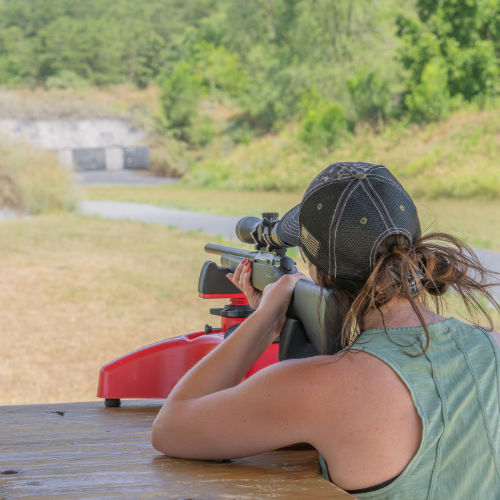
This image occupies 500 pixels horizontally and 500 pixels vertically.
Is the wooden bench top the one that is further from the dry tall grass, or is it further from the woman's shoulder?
the dry tall grass

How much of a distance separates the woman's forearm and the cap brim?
0.38ft

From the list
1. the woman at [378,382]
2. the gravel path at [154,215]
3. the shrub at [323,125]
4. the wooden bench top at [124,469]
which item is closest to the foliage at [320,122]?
the shrub at [323,125]

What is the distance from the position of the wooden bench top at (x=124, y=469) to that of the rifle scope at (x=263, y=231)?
0.27m

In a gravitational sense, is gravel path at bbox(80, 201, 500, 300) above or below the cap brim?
below

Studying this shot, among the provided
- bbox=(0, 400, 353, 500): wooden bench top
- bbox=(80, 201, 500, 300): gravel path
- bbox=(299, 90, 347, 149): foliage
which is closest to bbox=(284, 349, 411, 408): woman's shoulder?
bbox=(0, 400, 353, 500): wooden bench top

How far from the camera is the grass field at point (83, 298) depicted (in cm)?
428

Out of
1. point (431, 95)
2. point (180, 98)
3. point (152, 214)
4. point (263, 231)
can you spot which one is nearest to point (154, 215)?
point (152, 214)

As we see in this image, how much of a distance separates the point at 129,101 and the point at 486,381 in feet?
23.1

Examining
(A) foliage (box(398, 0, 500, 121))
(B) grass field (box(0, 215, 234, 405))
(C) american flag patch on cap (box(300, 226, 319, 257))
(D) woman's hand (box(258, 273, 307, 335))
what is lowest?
(B) grass field (box(0, 215, 234, 405))

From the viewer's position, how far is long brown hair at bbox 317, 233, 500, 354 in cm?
66

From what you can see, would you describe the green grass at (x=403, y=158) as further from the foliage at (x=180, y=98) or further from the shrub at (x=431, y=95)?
the foliage at (x=180, y=98)

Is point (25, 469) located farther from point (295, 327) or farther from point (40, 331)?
point (40, 331)

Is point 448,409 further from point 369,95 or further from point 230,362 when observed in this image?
point 369,95

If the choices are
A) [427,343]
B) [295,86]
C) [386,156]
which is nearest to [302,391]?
[427,343]
